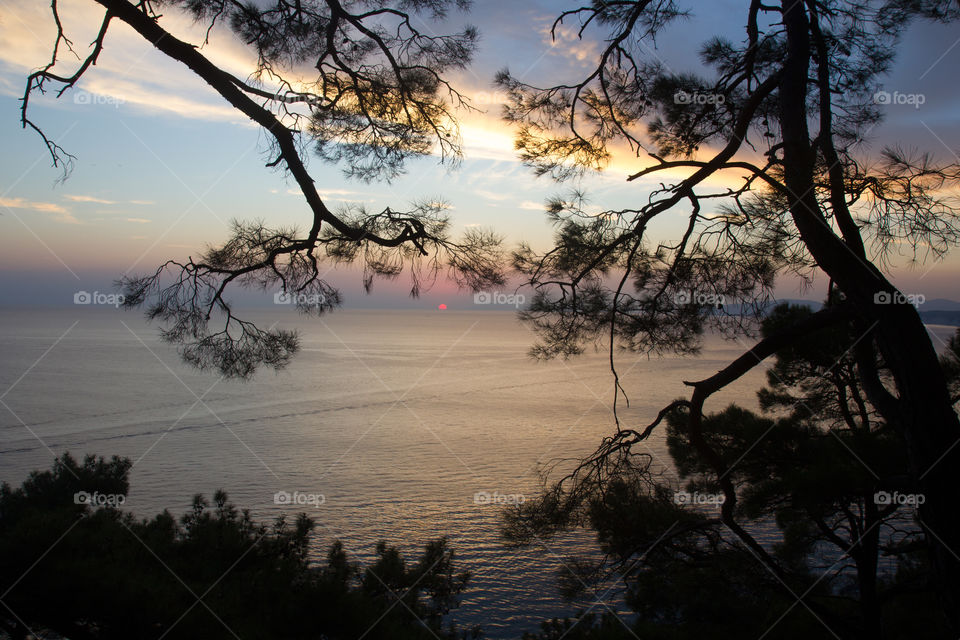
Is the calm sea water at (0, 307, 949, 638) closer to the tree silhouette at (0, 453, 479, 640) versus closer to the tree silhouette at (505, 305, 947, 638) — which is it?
the tree silhouette at (505, 305, 947, 638)

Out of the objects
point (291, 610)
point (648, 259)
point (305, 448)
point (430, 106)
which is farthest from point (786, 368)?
point (305, 448)

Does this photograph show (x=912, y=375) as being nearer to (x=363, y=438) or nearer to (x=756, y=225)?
(x=756, y=225)

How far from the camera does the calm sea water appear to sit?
788 cm

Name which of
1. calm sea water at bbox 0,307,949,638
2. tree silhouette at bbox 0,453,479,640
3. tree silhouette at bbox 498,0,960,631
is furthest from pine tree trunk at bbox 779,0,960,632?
calm sea water at bbox 0,307,949,638

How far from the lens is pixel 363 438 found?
13984 millimetres

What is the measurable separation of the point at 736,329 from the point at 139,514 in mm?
8273

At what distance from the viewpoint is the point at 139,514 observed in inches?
320

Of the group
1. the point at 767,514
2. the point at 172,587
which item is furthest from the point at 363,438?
the point at 172,587

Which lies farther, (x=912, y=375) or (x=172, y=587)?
(x=172, y=587)

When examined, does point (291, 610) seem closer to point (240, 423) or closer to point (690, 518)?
point (690, 518)

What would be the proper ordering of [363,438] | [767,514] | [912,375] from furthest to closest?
[363,438] < [767,514] < [912,375]

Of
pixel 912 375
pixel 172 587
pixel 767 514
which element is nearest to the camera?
pixel 912 375

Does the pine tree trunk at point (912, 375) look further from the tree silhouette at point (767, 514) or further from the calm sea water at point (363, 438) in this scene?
the calm sea water at point (363, 438)

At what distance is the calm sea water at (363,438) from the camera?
25.8 feet
